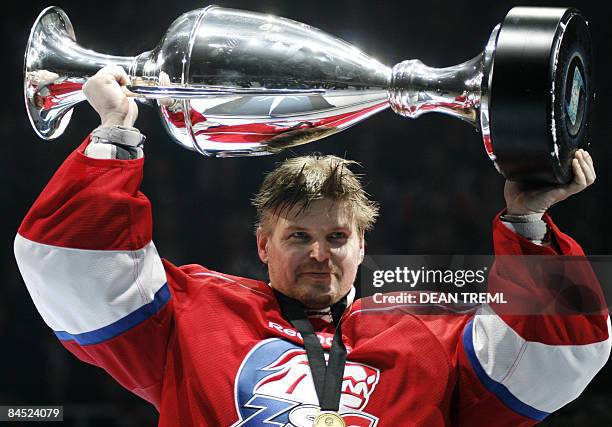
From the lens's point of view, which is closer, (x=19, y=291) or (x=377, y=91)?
(x=377, y=91)

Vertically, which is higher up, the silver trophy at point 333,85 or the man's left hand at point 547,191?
the silver trophy at point 333,85

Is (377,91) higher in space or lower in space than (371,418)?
higher

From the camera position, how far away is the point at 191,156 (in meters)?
2.65

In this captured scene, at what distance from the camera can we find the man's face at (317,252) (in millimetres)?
1655

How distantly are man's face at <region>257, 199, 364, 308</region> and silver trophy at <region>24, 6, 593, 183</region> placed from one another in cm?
30

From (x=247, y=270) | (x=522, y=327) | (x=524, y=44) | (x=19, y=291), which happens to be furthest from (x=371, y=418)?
(x=19, y=291)

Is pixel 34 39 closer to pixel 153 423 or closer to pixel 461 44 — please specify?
pixel 153 423

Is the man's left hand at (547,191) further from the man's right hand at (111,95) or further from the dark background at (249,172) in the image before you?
the dark background at (249,172)

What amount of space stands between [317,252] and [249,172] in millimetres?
1032

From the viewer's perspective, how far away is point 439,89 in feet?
4.15

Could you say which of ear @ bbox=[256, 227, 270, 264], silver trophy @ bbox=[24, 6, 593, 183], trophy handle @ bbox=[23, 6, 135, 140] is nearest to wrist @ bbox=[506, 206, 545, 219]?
silver trophy @ bbox=[24, 6, 593, 183]

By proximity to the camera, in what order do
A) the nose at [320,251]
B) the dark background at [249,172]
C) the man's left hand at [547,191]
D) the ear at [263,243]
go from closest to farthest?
the man's left hand at [547,191], the nose at [320,251], the ear at [263,243], the dark background at [249,172]

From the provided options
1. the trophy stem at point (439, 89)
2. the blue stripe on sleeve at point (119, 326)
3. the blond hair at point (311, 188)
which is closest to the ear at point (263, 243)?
the blond hair at point (311, 188)

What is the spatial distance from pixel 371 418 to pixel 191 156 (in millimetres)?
1343
